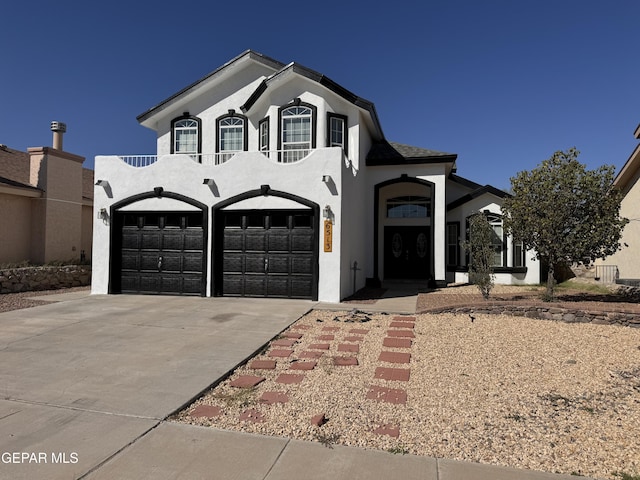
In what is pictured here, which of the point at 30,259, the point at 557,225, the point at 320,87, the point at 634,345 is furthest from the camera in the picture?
the point at 30,259

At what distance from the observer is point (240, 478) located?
3.14 metres

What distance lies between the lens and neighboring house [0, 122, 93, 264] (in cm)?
1497

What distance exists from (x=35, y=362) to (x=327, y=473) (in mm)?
5192

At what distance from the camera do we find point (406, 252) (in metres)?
17.8

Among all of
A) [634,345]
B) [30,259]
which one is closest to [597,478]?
[634,345]

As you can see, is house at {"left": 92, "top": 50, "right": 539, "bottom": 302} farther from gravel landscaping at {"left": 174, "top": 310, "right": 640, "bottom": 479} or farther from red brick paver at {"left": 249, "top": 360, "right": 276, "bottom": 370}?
red brick paver at {"left": 249, "top": 360, "right": 276, "bottom": 370}

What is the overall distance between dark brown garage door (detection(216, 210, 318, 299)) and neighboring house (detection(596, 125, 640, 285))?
11920 mm

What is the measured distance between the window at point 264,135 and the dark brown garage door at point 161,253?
3777 millimetres

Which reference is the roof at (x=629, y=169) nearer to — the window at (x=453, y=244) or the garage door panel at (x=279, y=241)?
the window at (x=453, y=244)

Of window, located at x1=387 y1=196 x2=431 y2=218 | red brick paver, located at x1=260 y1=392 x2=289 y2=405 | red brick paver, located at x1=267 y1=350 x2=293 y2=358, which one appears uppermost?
window, located at x1=387 y1=196 x2=431 y2=218

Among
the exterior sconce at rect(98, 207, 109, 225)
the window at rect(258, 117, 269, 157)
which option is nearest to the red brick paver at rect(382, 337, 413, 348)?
the window at rect(258, 117, 269, 157)

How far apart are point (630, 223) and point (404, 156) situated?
978 cm

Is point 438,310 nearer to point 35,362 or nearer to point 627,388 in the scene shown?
point 627,388

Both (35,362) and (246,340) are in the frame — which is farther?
(246,340)
